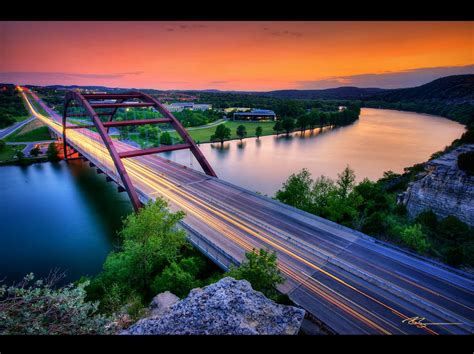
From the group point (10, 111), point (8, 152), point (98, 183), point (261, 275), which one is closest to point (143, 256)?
point (261, 275)

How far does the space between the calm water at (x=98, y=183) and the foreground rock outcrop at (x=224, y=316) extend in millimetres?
11089

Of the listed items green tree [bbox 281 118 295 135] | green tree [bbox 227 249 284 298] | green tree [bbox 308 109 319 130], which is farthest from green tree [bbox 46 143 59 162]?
green tree [bbox 308 109 319 130]

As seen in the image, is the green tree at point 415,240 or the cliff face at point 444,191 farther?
the cliff face at point 444,191

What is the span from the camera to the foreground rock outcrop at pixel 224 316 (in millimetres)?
3303

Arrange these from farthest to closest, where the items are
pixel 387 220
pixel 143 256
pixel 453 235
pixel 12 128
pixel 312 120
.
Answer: pixel 312 120
pixel 12 128
pixel 387 220
pixel 453 235
pixel 143 256

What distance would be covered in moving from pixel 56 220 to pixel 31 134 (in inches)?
1397

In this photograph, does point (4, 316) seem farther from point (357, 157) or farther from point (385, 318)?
point (357, 157)

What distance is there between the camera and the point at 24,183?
26.8m

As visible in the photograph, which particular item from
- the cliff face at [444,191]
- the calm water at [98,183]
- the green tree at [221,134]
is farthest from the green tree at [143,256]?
the green tree at [221,134]

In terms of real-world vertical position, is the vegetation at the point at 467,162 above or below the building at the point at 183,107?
below

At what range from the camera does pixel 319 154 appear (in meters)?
39.2

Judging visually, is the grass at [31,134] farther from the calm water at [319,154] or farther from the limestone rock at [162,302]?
the limestone rock at [162,302]

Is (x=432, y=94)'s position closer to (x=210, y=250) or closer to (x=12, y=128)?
(x=210, y=250)
